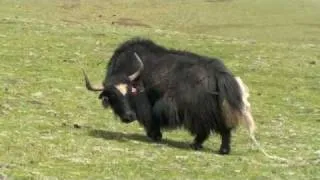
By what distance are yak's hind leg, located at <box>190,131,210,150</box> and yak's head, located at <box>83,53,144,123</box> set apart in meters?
1.16

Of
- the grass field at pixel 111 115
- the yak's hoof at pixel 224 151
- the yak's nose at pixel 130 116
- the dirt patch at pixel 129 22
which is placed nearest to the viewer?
the grass field at pixel 111 115

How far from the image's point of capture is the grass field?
11.9 meters

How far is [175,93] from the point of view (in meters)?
14.1

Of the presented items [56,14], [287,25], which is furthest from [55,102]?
[287,25]

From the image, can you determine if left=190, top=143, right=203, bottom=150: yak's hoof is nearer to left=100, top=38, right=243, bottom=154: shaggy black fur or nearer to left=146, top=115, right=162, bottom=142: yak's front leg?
left=100, top=38, right=243, bottom=154: shaggy black fur

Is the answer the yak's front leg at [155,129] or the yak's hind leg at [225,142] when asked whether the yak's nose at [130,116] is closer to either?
the yak's front leg at [155,129]

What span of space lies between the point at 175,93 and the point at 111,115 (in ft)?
10.5

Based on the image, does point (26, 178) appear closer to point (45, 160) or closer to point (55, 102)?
point (45, 160)

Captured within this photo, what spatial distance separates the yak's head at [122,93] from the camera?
47.5 feet

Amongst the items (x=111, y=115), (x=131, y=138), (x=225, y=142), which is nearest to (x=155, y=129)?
(x=131, y=138)

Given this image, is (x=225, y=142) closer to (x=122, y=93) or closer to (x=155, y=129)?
(x=155, y=129)

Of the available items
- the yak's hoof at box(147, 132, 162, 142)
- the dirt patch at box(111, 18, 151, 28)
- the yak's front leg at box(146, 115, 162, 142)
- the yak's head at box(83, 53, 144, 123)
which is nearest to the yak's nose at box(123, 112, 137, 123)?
the yak's head at box(83, 53, 144, 123)

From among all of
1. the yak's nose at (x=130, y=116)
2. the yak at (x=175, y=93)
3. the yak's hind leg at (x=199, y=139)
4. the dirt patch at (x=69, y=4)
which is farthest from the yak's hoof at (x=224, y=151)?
the dirt patch at (x=69, y=4)

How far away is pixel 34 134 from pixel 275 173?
3.98m
